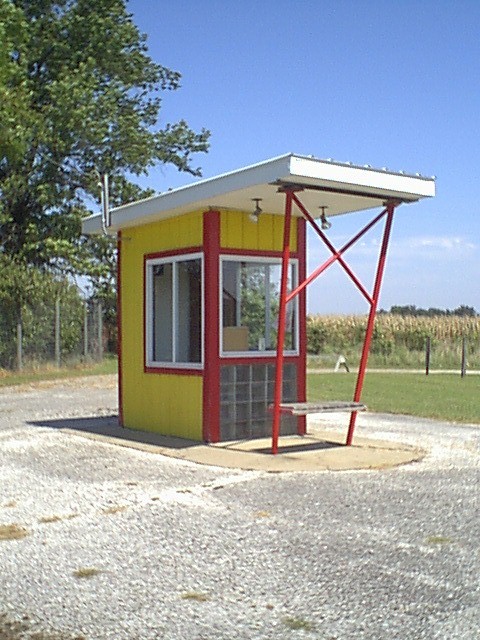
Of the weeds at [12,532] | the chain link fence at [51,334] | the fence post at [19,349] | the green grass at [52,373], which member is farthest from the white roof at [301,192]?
the chain link fence at [51,334]

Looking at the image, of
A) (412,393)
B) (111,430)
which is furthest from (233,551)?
(412,393)

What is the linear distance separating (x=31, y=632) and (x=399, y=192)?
672cm

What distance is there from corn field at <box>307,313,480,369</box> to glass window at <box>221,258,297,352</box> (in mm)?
21842

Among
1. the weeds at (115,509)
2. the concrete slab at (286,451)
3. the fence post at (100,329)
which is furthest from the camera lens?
the fence post at (100,329)

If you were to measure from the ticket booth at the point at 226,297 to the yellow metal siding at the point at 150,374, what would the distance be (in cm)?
2

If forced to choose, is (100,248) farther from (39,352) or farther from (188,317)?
(188,317)

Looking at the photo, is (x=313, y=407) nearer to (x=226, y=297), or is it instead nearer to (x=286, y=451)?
(x=286, y=451)

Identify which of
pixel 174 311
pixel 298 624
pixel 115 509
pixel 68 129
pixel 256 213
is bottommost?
pixel 298 624

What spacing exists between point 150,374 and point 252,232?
246 cm

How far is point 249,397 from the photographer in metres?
11.0

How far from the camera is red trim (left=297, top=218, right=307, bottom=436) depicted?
11414 millimetres

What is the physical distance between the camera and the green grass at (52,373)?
2216 cm

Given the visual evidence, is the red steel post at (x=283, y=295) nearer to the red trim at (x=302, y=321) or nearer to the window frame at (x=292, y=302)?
the window frame at (x=292, y=302)

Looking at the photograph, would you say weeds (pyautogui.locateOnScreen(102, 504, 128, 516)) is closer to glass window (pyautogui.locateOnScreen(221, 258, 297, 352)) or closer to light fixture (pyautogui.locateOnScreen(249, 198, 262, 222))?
glass window (pyautogui.locateOnScreen(221, 258, 297, 352))
